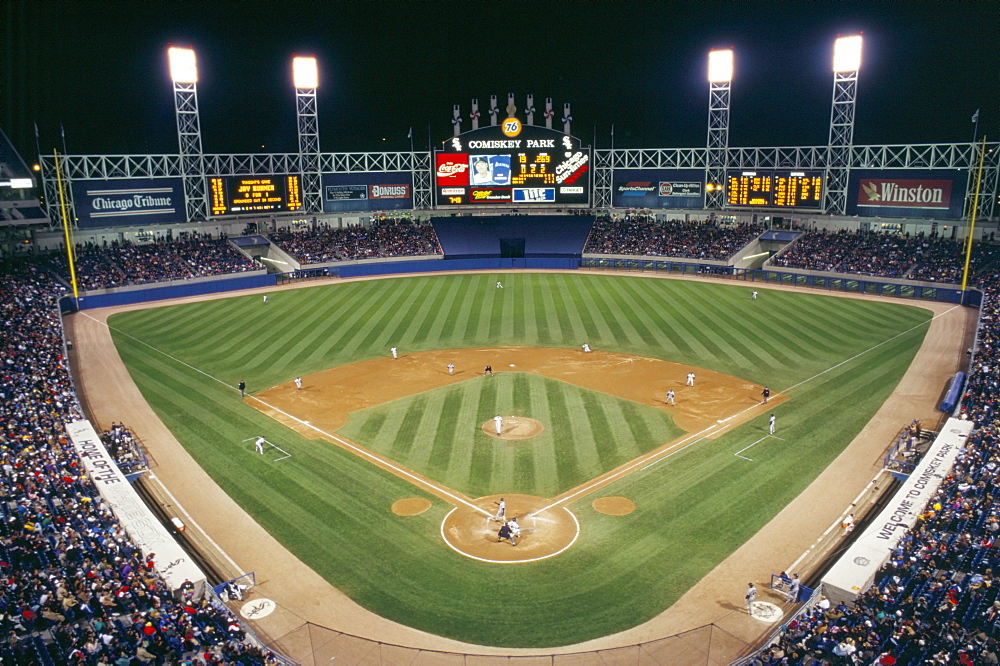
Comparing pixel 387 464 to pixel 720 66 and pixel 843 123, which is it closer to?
pixel 843 123

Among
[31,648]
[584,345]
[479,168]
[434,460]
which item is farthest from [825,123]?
[31,648]

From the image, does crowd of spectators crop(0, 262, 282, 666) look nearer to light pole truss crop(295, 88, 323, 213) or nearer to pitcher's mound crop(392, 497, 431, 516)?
pitcher's mound crop(392, 497, 431, 516)

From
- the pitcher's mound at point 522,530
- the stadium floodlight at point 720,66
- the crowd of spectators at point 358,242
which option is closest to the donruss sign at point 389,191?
the crowd of spectators at point 358,242

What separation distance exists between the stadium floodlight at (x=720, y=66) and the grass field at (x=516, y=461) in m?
25.7

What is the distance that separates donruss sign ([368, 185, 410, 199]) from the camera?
78250 millimetres

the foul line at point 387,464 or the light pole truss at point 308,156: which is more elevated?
the light pole truss at point 308,156

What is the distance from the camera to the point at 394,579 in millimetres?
18000

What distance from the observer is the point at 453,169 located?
6950cm

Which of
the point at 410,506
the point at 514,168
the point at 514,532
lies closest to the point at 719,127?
the point at 514,168

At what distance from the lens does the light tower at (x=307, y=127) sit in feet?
222

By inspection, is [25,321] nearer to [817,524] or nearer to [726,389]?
[726,389]

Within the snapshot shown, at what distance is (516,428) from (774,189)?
51.6m

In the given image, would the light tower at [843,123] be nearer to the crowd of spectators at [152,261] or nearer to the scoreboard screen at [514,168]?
the scoreboard screen at [514,168]

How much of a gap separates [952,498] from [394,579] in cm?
1619
